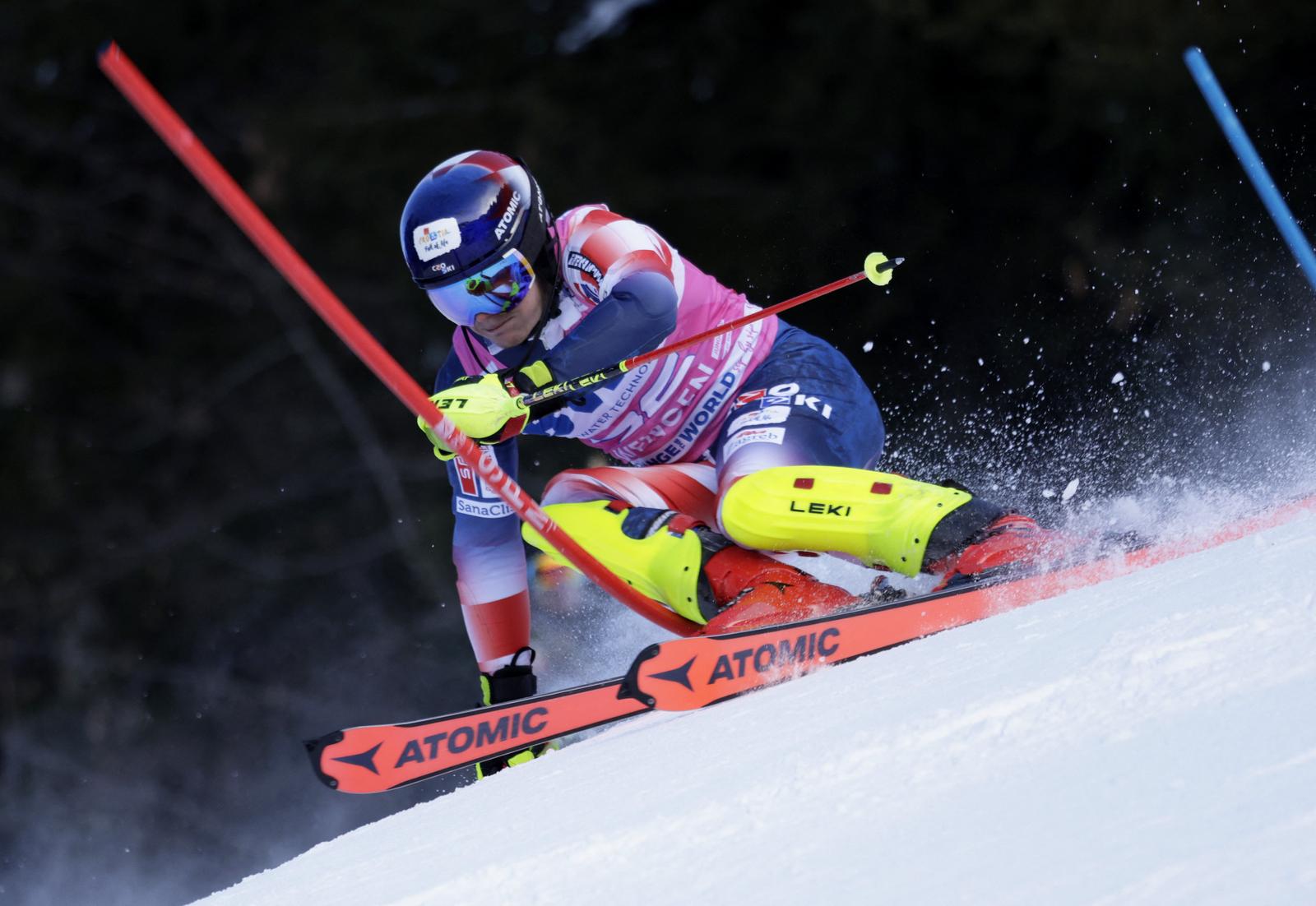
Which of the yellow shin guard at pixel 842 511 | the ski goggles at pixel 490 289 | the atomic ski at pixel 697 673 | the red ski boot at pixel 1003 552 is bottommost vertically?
the atomic ski at pixel 697 673

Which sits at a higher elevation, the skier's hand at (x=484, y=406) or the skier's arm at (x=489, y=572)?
the skier's hand at (x=484, y=406)

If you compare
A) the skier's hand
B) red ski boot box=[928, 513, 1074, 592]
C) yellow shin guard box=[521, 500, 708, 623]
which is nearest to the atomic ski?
red ski boot box=[928, 513, 1074, 592]

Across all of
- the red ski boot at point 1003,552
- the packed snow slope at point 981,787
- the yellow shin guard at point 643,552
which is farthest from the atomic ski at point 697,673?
the yellow shin guard at point 643,552

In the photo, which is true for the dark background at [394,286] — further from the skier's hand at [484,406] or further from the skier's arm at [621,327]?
the skier's hand at [484,406]

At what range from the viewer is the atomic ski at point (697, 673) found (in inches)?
89.1

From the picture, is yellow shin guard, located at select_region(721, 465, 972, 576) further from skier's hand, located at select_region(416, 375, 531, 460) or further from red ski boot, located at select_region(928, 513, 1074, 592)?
skier's hand, located at select_region(416, 375, 531, 460)

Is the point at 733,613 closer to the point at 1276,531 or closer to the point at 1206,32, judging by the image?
the point at 1276,531

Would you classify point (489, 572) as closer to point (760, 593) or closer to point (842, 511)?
point (760, 593)

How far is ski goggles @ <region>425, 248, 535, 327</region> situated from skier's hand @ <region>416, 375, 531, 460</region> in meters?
0.20

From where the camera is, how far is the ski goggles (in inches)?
97.9

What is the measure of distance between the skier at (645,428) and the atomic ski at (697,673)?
9 cm

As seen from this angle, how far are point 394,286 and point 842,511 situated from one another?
15.9 ft

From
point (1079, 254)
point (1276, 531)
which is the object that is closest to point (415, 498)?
point (1079, 254)

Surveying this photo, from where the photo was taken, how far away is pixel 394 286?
6926 mm
